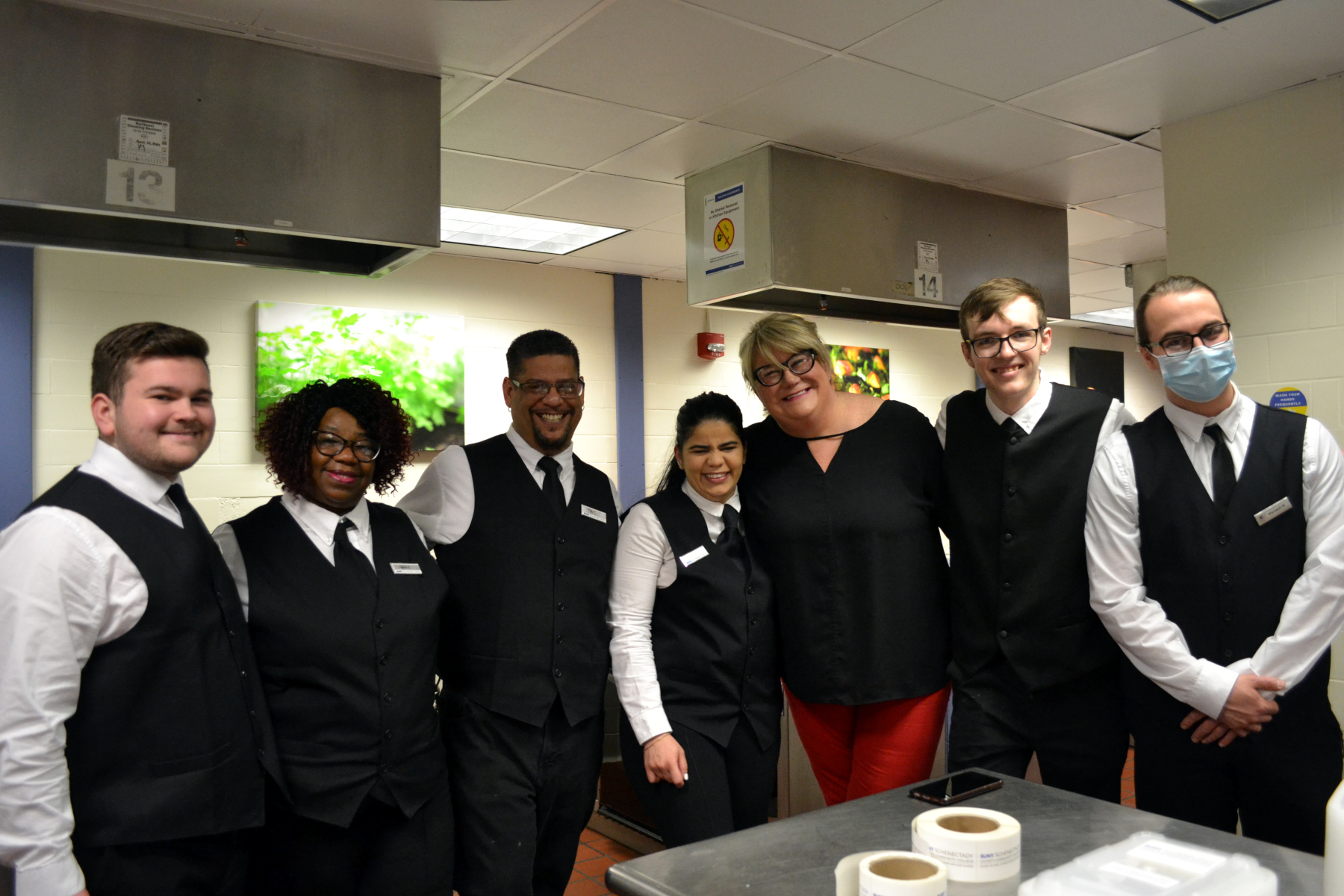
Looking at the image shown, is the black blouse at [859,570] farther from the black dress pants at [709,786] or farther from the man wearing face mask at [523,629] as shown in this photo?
the man wearing face mask at [523,629]

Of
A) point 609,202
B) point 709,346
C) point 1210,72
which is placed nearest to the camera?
point 1210,72

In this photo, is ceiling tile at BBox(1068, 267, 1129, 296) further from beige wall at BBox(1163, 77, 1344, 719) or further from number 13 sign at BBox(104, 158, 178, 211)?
number 13 sign at BBox(104, 158, 178, 211)

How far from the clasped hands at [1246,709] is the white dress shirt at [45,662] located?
219 centimetres

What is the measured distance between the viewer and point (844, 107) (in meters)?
3.43

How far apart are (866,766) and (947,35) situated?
82.4 inches

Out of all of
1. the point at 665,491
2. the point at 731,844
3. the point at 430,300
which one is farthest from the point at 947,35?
the point at 430,300

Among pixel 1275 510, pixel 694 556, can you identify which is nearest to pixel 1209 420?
pixel 1275 510

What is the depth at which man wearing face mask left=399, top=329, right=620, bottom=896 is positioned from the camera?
2.35 metres

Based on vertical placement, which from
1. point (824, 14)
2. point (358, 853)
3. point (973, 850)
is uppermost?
point (824, 14)

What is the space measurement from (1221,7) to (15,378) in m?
4.81

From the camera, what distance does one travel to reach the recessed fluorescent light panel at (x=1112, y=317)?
7838 millimetres

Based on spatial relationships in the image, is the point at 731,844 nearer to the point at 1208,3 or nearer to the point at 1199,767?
the point at 1199,767

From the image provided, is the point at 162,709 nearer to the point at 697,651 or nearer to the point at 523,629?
the point at 523,629

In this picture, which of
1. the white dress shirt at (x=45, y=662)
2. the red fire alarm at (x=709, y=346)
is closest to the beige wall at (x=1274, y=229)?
the red fire alarm at (x=709, y=346)
